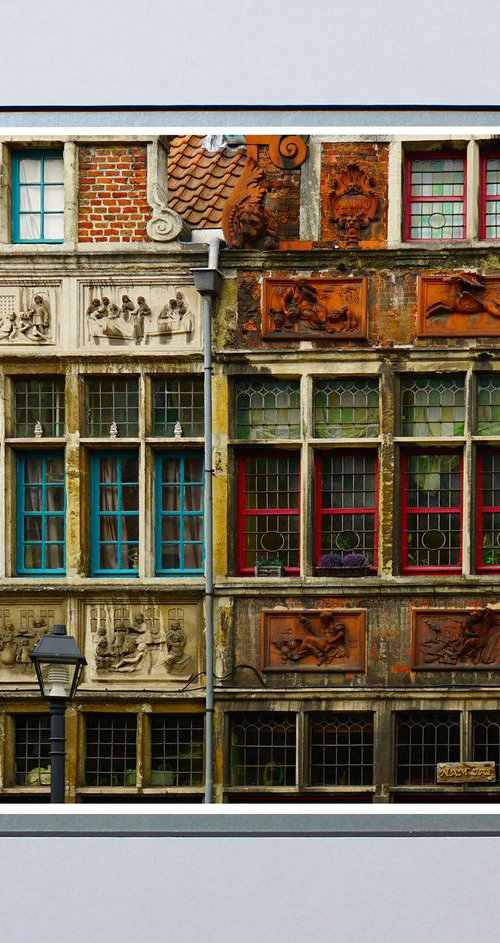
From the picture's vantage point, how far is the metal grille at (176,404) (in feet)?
28.6

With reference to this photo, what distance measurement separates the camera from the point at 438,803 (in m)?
8.37

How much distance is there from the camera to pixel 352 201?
8.64 m

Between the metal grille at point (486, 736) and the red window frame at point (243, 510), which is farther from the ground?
the red window frame at point (243, 510)

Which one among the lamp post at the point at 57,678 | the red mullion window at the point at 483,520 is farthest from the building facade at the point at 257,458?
the lamp post at the point at 57,678

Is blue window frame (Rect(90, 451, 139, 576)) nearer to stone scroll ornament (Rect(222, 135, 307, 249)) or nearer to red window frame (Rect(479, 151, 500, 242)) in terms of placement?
stone scroll ornament (Rect(222, 135, 307, 249))

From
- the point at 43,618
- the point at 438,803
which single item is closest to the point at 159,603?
the point at 43,618

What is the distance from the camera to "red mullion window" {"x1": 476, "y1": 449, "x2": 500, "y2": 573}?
337 inches

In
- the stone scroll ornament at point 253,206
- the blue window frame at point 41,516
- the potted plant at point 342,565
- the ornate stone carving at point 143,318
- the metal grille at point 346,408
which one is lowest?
the potted plant at point 342,565

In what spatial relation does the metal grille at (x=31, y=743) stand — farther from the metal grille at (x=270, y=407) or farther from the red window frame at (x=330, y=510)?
the metal grille at (x=270, y=407)

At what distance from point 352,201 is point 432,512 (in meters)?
1.84

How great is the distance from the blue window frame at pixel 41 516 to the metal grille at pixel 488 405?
2.42 meters

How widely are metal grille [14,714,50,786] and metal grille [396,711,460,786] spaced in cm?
201

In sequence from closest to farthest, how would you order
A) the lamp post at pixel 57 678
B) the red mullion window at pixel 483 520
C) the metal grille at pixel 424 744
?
the lamp post at pixel 57 678 → the metal grille at pixel 424 744 → the red mullion window at pixel 483 520

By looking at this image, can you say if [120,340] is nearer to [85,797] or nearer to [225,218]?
[225,218]
